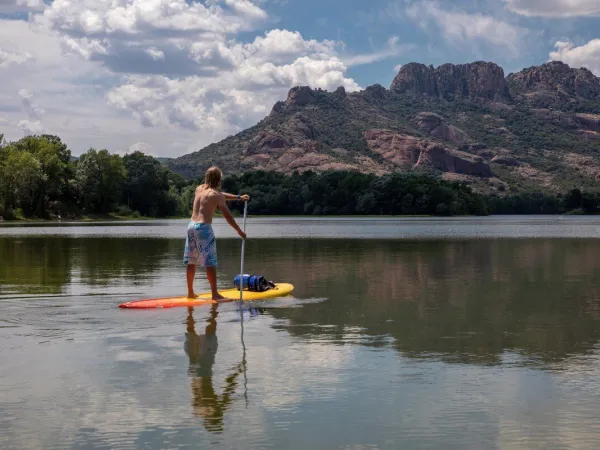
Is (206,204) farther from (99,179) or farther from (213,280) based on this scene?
(99,179)

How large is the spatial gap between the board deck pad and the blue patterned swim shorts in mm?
815

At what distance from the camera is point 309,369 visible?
33.0 feet

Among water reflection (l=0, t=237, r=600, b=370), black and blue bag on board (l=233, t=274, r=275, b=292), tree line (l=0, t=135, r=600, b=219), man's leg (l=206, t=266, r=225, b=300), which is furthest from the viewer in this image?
tree line (l=0, t=135, r=600, b=219)

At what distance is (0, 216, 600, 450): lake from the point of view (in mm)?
7430

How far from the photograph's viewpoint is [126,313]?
15.4 meters

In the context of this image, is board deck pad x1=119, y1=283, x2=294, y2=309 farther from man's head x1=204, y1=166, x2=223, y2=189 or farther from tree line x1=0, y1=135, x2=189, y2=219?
tree line x1=0, y1=135, x2=189, y2=219

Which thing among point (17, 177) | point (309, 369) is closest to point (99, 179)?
point (17, 177)

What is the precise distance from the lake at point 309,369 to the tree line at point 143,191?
10184cm

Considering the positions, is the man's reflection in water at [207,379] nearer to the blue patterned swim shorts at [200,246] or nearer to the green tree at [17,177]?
the blue patterned swim shorts at [200,246]

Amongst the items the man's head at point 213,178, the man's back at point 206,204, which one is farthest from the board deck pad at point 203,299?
the man's head at point 213,178

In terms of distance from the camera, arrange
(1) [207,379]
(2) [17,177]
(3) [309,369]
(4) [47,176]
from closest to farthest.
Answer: (1) [207,379], (3) [309,369], (2) [17,177], (4) [47,176]

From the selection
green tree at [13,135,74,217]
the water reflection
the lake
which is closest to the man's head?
the lake

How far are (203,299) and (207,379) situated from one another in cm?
726

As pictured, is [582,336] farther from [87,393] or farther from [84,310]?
[84,310]
